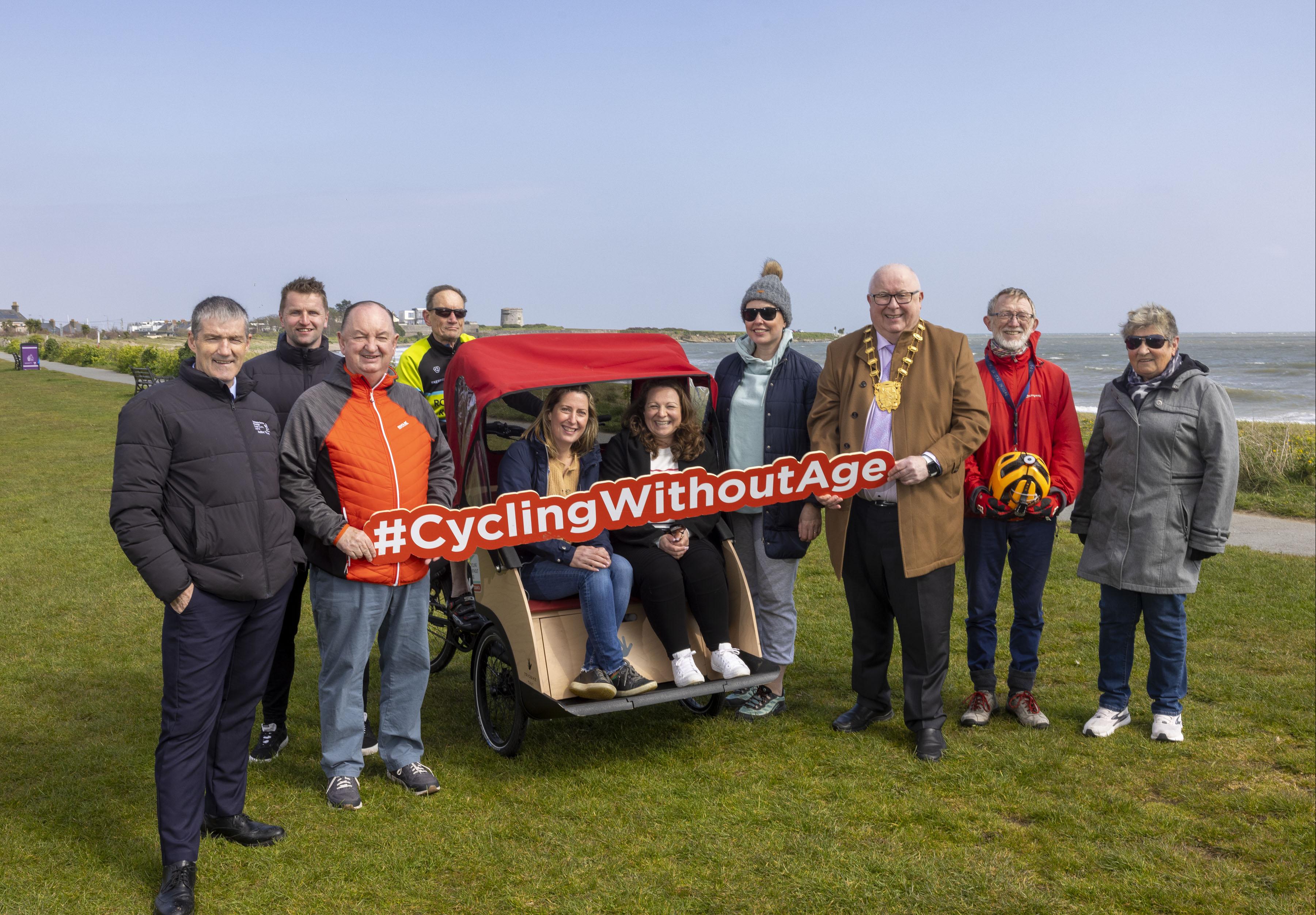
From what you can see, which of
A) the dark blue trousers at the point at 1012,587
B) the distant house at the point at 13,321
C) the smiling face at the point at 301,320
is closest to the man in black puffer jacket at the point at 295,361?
the smiling face at the point at 301,320

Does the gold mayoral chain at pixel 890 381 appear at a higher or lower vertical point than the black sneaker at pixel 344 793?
higher

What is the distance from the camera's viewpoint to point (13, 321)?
7312 centimetres

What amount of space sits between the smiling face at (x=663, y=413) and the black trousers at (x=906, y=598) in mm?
952

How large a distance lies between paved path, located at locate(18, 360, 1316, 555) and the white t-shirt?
5.25 m

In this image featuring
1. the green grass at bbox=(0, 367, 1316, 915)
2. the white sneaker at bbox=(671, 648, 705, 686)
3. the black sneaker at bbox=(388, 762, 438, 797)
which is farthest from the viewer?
the white sneaker at bbox=(671, 648, 705, 686)

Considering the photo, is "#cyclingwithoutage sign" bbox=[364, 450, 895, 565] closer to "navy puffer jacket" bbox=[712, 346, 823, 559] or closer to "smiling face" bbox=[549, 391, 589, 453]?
"navy puffer jacket" bbox=[712, 346, 823, 559]

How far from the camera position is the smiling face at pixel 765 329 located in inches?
182

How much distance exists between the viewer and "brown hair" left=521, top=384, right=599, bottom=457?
4395mm

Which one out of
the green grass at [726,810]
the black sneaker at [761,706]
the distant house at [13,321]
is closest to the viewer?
the green grass at [726,810]

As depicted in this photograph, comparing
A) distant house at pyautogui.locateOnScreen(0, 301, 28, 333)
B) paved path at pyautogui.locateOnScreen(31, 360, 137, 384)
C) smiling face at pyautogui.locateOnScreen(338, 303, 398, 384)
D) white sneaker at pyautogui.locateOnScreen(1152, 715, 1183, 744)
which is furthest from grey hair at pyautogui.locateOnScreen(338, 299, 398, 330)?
distant house at pyautogui.locateOnScreen(0, 301, 28, 333)

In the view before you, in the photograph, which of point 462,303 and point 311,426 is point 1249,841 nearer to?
point 311,426

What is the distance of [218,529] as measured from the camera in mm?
3125

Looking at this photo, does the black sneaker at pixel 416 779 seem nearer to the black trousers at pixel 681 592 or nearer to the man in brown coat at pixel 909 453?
the black trousers at pixel 681 592

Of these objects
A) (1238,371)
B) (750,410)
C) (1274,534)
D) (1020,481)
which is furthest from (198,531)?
(1238,371)
